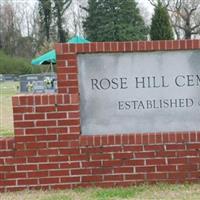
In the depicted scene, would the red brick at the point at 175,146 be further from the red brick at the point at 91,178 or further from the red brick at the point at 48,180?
the red brick at the point at 48,180

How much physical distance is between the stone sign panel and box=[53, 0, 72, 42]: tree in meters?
62.2

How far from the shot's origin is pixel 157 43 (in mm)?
5695

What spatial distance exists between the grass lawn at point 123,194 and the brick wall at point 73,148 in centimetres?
13

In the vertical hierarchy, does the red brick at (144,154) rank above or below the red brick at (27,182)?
above

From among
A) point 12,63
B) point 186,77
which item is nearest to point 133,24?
point 12,63

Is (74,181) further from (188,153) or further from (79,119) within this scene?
(188,153)

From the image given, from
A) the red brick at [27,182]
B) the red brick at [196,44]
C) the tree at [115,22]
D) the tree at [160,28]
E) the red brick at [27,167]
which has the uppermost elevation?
the tree at [115,22]

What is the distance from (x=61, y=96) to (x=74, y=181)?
956 millimetres

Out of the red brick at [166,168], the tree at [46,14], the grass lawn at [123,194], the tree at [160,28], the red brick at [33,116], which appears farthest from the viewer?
the tree at [46,14]

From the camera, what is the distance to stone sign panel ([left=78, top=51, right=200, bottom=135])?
5.74m

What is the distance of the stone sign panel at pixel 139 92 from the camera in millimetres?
5738

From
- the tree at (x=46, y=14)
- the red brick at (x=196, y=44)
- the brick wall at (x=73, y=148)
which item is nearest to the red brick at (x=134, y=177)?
the brick wall at (x=73, y=148)

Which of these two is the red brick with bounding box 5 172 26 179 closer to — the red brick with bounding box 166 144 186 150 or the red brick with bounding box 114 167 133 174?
the red brick with bounding box 114 167 133 174

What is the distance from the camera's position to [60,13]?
69.3 metres
